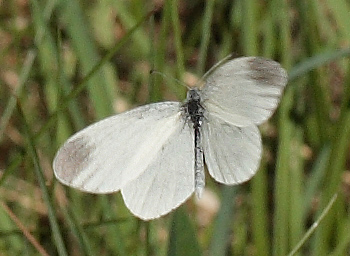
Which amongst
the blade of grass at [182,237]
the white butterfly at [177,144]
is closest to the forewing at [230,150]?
the white butterfly at [177,144]

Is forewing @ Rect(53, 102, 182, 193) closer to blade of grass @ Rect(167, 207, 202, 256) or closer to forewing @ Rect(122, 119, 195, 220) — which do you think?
forewing @ Rect(122, 119, 195, 220)

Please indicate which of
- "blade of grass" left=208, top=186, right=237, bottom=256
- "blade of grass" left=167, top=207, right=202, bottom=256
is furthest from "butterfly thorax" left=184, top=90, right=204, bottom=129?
"blade of grass" left=167, top=207, right=202, bottom=256

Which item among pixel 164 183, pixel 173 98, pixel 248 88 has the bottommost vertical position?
pixel 173 98

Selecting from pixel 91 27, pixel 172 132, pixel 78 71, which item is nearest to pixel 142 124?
pixel 172 132

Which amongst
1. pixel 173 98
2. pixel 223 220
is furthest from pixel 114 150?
pixel 173 98

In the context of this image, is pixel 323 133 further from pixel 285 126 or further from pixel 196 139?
Answer: pixel 196 139

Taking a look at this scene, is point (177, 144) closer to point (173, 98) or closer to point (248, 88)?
point (248, 88)

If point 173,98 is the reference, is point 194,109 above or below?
above
